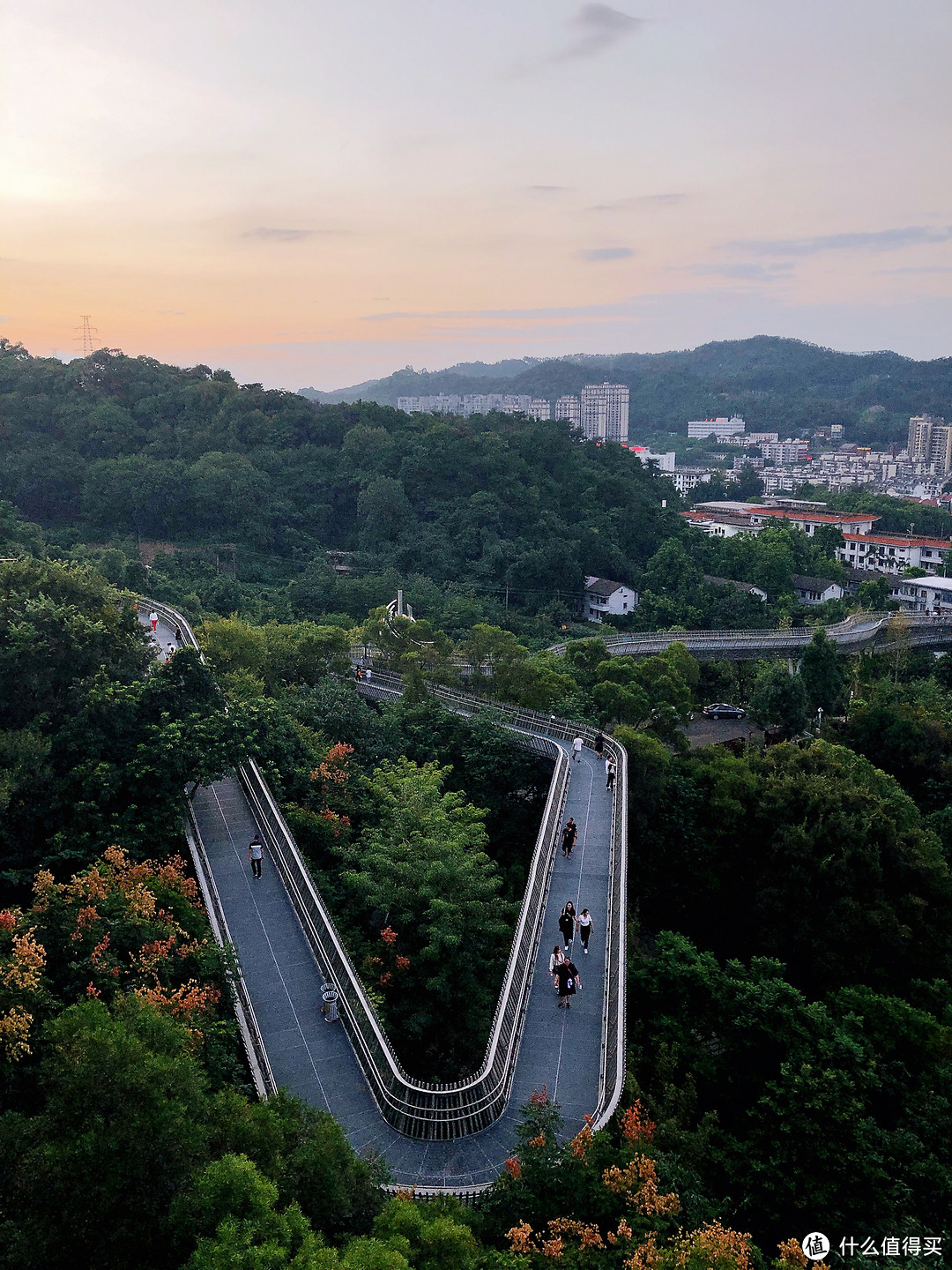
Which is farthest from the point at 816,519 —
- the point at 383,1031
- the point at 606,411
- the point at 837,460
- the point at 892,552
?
the point at 606,411

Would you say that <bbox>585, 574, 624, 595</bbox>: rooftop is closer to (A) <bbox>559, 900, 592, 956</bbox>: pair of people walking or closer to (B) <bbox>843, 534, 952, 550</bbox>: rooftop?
(B) <bbox>843, 534, 952, 550</bbox>: rooftop

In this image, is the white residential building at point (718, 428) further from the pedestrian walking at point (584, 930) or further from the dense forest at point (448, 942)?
the pedestrian walking at point (584, 930)

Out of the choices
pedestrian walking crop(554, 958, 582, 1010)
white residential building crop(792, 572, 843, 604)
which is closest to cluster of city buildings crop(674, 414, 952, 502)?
white residential building crop(792, 572, 843, 604)

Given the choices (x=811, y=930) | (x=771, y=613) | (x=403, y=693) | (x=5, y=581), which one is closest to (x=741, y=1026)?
(x=811, y=930)

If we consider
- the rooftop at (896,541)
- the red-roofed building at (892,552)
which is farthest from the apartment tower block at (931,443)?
the red-roofed building at (892,552)

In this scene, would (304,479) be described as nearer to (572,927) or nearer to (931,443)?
(572,927)

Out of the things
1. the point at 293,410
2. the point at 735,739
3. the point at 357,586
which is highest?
the point at 293,410

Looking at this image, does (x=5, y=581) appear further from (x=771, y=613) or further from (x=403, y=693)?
(x=771, y=613)
